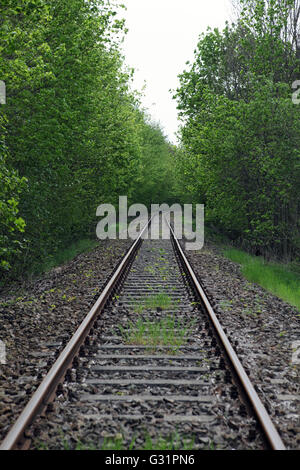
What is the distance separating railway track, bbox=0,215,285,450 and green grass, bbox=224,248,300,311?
2.78 meters

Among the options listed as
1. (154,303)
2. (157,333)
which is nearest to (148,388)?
(157,333)

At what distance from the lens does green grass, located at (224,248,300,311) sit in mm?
9141

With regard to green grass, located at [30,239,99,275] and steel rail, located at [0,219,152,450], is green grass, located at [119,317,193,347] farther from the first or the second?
green grass, located at [30,239,99,275]

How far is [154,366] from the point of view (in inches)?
195

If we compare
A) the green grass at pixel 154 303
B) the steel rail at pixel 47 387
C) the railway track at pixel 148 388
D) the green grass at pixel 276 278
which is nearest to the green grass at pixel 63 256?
the green grass at pixel 154 303

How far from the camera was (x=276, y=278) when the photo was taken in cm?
1088

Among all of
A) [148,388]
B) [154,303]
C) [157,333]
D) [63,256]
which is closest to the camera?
[148,388]

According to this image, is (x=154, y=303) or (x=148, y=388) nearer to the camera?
(x=148, y=388)

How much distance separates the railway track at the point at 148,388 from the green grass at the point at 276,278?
2779mm

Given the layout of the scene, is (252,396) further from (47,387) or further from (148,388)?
(47,387)

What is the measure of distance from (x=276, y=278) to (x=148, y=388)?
731cm

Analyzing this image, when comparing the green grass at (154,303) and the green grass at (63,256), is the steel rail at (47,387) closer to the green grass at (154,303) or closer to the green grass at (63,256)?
the green grass at (154,303)

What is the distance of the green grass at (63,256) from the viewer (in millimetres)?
12217

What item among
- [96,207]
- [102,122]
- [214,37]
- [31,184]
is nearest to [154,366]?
[31,184]
